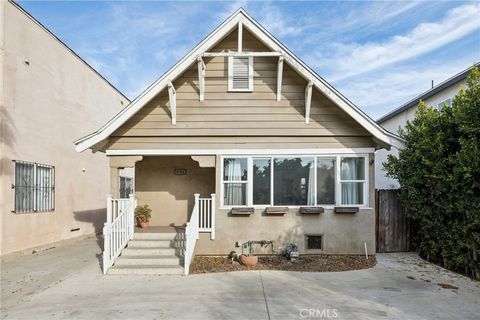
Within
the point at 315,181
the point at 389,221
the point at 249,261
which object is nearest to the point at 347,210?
the point at 315,181

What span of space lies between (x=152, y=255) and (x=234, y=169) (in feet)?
10.3

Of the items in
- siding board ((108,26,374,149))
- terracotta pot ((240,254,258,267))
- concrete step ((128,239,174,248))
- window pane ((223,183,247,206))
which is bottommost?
terracotta pot ((240,254,258,267))

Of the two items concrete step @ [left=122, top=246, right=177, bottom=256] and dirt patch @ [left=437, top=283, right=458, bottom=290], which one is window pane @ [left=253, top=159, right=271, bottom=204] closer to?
concrete step @ [left=122, top=246, right=177, bottom=256]

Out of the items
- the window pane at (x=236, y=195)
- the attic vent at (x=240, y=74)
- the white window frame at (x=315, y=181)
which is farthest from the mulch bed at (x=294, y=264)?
the attic vent at (x=240, y=74)

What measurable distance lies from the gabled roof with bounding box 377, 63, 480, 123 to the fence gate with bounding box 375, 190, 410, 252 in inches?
193

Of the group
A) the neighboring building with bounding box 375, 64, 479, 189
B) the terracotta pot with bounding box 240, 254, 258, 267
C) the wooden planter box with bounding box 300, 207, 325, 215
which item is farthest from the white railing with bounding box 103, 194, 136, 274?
the neighboring building with bounding box 375, 64, 479, 189

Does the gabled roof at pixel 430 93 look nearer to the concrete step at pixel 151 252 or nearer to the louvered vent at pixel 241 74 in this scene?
the louvered vent at pixel 241 74

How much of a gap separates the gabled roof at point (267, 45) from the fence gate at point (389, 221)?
1907 mm

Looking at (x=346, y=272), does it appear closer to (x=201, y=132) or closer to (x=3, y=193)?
(x=201, y=132)

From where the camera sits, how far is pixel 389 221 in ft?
32.1

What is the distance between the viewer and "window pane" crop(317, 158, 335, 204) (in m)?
9.24

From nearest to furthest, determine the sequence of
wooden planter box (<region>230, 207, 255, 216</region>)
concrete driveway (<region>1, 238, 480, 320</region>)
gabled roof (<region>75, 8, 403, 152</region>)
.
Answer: concrete driveway (<region>1, 238, 480, 320</region>) < gabled roof (<region>75, 8, 403, 152</region>) < wooden planter box (<region>230, 207, 255, 216</region>)

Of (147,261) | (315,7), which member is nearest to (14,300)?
(147,261)

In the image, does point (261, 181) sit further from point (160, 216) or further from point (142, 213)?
point (142, 213)
